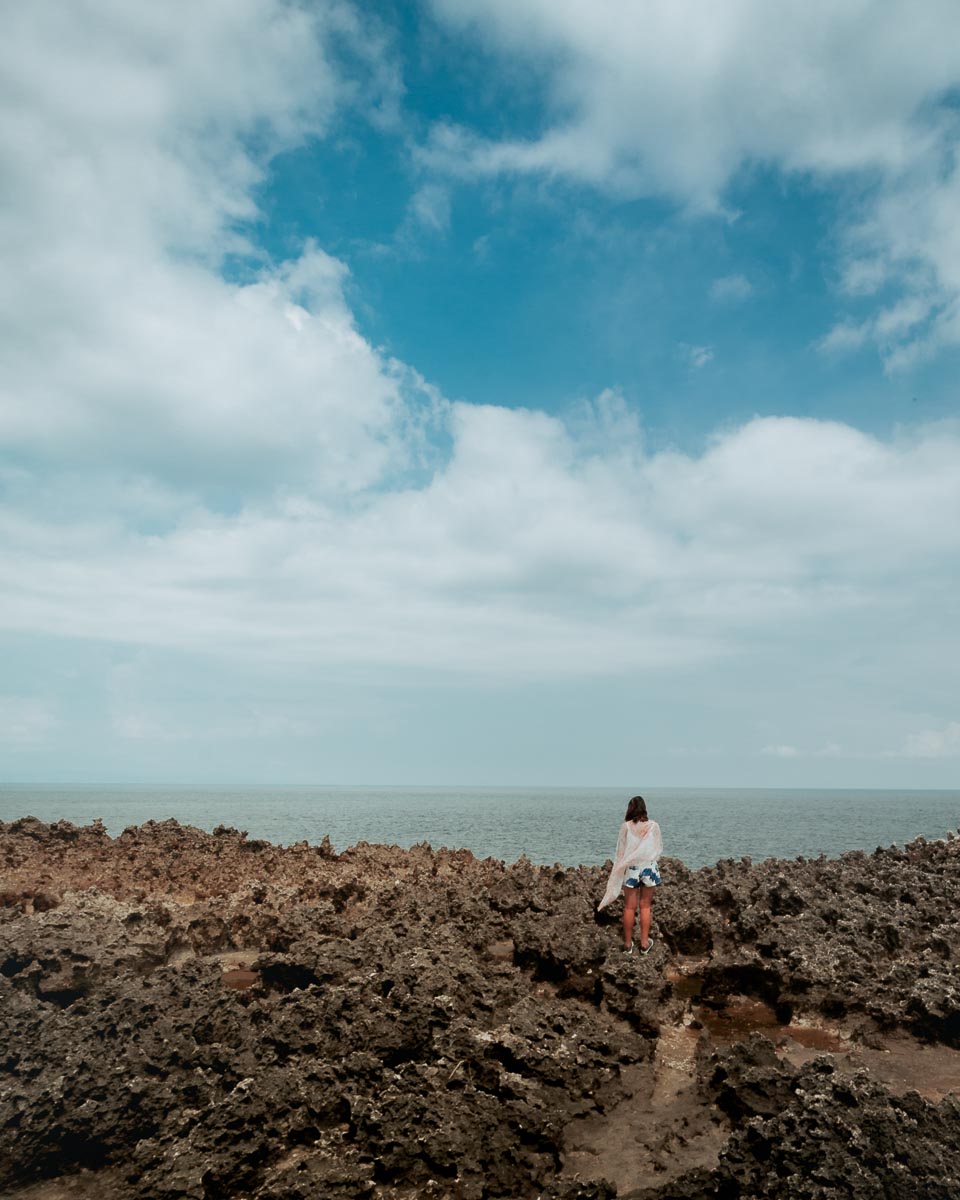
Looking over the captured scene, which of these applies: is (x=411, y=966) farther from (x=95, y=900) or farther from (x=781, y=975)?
(x=95, y=900)

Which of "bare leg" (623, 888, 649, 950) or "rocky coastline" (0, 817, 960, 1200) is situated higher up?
"bare leg" (623, 888, 649, 950)

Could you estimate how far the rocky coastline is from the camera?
6.32 m

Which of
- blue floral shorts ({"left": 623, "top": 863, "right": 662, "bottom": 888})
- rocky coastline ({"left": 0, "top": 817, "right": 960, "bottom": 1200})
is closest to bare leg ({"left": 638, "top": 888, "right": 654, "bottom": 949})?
Answer: blue floral shorts ({"left": 623, "top": 863, "right": 662, "bottom": 888})

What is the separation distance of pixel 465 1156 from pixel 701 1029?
380 cm

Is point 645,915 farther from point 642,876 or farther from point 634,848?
point 634,848

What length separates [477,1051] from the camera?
756 cm

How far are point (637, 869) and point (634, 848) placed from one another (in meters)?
0.27

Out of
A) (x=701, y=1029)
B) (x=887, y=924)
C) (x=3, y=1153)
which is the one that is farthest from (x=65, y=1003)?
(x=887, y=924)

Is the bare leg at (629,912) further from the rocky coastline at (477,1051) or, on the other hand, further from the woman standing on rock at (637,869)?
the rocky coastline at (477,1051)

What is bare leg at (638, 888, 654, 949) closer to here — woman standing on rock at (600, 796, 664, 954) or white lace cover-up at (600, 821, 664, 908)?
woman standing on rock at (600, 796, 664, 954)

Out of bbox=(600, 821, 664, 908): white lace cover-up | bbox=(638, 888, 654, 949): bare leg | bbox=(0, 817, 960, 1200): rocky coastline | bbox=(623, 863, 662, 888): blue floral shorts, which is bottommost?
bbox=(0, 817, 960, 1200): rocky coastline

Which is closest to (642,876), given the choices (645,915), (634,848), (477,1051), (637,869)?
(637,869)

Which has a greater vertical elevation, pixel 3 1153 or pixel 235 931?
pixel 235 931

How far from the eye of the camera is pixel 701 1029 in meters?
9.27
